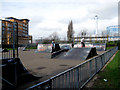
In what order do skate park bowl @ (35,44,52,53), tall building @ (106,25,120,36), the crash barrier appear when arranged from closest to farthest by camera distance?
1. the crash barrier
2. skate park bowl @ (35,44,52,53)
3. tall building @ (106,25,120,36)

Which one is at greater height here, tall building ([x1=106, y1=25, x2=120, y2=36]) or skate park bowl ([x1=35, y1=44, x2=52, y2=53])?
tall building ([x1=106, y1=25, x2=120, y2=36])

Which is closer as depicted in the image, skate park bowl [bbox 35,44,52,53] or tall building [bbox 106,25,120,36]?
skate park bowl [bbox 35,44,52,53]

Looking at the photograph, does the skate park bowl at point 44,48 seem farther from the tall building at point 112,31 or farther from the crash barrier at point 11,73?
the tall building at point 112,31

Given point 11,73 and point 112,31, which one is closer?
point 11,73

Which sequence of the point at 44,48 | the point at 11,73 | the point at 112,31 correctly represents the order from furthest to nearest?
1. the point at 112,31
2. the point at 44,48
3. the point at 11,73

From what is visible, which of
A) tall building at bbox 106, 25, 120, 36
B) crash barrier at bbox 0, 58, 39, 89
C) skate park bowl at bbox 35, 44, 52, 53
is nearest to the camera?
crash barrier at bbox 0, 58, 39, 89

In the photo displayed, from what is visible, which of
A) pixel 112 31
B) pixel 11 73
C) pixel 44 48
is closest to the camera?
pixel 11 73

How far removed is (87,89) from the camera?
4.89 metres

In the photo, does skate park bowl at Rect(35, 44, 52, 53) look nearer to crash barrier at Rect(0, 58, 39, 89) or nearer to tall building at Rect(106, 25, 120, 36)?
crash barrier at Rect(0, 58, 39, 89)

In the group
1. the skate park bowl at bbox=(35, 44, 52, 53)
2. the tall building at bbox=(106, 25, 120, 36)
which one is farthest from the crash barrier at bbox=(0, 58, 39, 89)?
the tall building at bbox=(106, 25, 120, 36)

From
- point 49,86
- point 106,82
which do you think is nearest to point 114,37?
point 106,82

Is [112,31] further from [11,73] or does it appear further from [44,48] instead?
[11,73]

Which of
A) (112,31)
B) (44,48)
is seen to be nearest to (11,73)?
(44,48)

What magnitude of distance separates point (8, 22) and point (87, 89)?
4.16 metres
